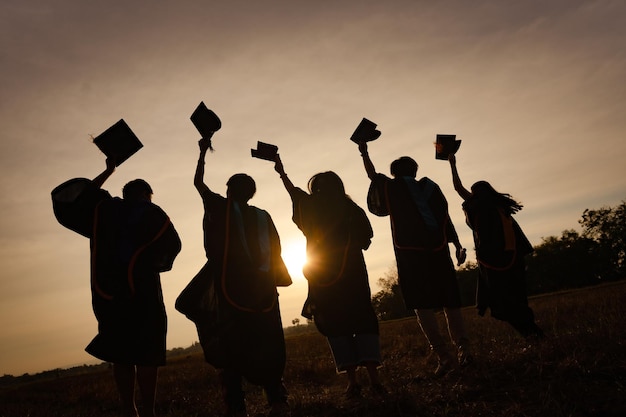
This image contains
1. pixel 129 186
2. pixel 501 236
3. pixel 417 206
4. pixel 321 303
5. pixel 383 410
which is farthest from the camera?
pixel 501 236

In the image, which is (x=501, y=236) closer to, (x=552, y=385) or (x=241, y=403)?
(x=552, y=385)

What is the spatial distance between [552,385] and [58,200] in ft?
14.6

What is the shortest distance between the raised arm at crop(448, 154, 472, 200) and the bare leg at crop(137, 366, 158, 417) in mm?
4278

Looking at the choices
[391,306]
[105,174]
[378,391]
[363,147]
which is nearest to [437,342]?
[378,391]

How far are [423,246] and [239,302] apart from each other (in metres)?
2.17

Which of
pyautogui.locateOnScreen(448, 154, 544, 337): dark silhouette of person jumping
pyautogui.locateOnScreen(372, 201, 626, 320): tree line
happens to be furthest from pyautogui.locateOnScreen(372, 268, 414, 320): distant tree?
pyautogui.locateOnScreen(448, 154, 544, 337): dark silhouette of person jumping

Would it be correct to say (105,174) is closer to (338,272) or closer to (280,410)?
(338,272)

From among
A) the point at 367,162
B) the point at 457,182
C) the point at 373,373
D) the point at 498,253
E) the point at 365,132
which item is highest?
the point at 365,132

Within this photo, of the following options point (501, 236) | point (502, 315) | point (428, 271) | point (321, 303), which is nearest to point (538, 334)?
point (502, 315)

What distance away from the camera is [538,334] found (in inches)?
205

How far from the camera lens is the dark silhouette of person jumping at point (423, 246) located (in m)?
4.68

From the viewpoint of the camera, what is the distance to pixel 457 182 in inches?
228

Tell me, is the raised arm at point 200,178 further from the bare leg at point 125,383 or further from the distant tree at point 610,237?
the distant tree at point 610,237

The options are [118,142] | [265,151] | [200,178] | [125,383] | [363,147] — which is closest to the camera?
[125,383]
